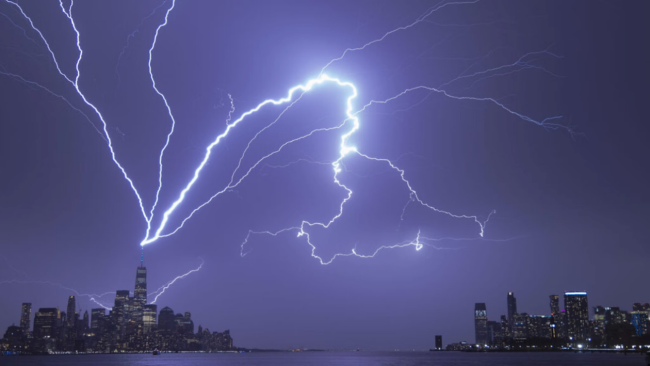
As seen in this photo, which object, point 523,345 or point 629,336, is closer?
point 629,336

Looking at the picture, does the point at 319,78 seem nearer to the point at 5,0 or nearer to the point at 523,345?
the point at 5,0

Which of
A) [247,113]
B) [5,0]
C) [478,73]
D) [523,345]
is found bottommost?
[523,345]

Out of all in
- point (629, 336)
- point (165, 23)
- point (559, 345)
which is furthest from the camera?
point (559, 345)

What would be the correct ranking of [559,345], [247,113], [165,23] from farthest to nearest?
[559,345]
[247,113]
[165,23]

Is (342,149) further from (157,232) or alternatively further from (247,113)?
(157,232)

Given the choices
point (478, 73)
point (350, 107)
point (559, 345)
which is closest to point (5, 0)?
point (350, 107)

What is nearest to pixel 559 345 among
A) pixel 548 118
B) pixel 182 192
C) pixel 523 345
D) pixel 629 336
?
pixel 523 345

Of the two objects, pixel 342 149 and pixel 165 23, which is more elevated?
pixel 165 23

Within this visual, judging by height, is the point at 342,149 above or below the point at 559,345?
above

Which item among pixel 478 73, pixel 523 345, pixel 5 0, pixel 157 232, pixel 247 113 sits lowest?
pixel 523 345
